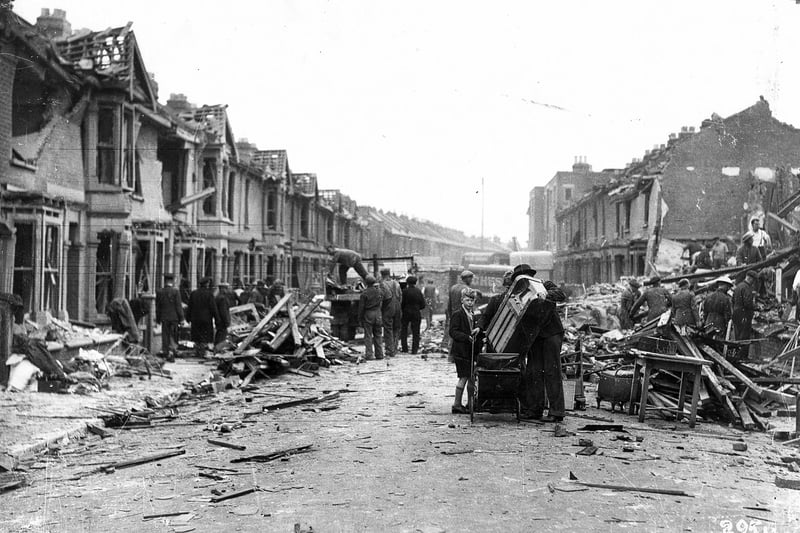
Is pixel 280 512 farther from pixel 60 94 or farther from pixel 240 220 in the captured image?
pixel 240 220

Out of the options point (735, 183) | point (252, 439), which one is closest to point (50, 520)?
point (252, 439)

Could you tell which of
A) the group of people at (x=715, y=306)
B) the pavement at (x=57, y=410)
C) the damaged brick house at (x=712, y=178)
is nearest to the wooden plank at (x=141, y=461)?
the pavement at (x=57, y=410)

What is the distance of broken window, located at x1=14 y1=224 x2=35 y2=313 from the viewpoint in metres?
14.2

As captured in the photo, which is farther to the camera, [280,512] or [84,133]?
[84,133]

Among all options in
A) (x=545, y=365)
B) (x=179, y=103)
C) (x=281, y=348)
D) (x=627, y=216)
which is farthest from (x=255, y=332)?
(x=627, y=216)

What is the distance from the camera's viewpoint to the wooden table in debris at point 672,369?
9.42 metres

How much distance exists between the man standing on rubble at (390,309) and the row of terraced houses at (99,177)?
6.94 m

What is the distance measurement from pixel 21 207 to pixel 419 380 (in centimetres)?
870

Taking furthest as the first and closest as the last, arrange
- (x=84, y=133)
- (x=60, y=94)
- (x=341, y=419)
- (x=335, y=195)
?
(x=335, y=195)
(x=84, y=133)
(x=60, y=94)
(x=341, y=419)

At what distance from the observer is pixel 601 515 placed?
569cm

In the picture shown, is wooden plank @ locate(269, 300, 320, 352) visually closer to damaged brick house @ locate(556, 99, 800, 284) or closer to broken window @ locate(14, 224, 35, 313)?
broken window @ locate(14, 224, 35, 313)

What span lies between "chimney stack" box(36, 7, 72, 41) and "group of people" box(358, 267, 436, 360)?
10.8m

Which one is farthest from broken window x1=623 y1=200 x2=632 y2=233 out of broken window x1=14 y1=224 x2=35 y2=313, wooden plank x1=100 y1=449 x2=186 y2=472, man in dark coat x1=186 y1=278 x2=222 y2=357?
wooden plank x1=100 y1=449 x2=186 y2=472

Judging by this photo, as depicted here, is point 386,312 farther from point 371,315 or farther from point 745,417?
point 745,417
